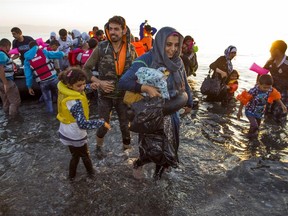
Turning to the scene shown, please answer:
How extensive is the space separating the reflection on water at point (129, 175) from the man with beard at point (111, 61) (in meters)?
1.08

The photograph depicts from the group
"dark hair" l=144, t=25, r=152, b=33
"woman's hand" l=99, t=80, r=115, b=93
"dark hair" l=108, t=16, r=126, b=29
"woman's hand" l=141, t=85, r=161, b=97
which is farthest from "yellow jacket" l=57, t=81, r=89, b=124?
"dark hair" l=144, t=25, r=152, b=33

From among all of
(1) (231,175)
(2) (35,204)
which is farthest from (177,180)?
(2) (35,204)

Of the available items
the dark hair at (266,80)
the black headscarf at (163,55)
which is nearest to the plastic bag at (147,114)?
the black headscarf at (163,55)

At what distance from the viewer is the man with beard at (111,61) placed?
379cm

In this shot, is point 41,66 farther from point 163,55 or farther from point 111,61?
point 163,55

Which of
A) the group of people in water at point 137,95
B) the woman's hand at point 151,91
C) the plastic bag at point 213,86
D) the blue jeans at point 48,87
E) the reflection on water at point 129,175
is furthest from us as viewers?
the plastic bag at point 213,86

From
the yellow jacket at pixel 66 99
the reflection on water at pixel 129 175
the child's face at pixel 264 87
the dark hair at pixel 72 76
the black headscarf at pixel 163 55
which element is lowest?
the reflection on water at pixel 129 175

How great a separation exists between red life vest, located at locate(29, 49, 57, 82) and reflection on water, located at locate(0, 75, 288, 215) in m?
1.27

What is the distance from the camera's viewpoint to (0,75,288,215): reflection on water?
3.28 meters

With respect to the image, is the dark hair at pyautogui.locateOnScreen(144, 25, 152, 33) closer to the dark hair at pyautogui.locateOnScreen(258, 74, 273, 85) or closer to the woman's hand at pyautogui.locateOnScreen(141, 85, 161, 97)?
the dark hair at pyautogui.locateOnScreen(258, 74, 273, 85)

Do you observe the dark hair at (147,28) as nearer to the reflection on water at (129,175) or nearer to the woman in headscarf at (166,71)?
the reflection on water at (129,175)

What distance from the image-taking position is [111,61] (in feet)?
13.0

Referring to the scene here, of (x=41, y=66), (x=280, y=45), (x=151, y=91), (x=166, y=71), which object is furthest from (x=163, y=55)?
(x=41, y=66)

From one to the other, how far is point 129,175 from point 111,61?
1.80 meters
